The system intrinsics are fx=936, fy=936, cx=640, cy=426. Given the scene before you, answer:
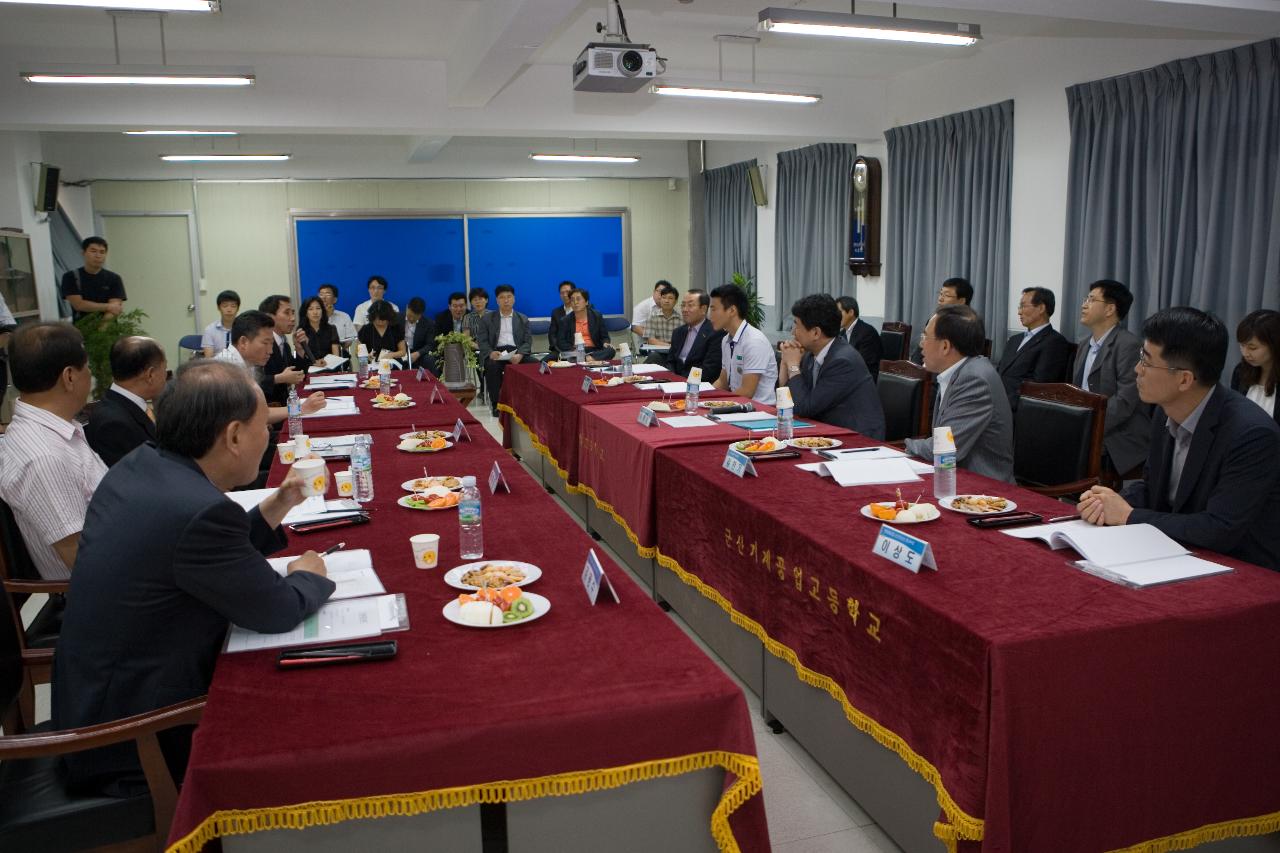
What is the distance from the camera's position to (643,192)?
11758 millimetres

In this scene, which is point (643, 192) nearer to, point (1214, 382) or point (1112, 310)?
point (1112, 310)

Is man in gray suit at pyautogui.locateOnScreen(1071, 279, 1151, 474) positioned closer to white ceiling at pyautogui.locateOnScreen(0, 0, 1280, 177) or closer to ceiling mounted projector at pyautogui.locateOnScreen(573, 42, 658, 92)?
white ceiling at pyautogui.locateOnScreen(0, 0, 1280, 177)

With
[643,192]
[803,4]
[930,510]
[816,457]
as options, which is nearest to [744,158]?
[643,192]

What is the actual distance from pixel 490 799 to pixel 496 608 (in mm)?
432

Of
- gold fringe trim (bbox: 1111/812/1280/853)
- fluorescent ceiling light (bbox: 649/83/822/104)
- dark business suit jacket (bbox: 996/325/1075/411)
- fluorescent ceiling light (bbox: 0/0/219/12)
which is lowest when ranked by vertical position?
gold fringe trim (bbox: 1111/812/1280/853)

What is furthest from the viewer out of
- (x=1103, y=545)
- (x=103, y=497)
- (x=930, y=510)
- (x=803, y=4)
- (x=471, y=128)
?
(x=471, y=128)

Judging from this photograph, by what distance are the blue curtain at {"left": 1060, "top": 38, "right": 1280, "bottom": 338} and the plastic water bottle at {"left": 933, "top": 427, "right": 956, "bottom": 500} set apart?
2997 mm

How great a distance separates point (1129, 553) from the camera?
2.09 metres

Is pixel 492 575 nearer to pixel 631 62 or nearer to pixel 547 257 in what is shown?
pixel 631 62

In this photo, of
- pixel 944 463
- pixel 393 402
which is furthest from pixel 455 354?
pixel 944 463

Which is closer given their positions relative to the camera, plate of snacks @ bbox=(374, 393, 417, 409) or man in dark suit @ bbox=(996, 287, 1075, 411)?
plate of snacks @ bbox=(374, 393, 417, 409)

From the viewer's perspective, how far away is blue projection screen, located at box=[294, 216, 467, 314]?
10703 millimetres

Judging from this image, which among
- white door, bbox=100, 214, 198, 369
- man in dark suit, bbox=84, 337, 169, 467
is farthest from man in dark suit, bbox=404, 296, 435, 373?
man in dark suit, bbox=84, 337, 169, 467

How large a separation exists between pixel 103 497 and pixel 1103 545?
82.0 inches
